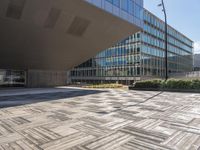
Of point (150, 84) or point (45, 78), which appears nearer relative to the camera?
point (150, 84)

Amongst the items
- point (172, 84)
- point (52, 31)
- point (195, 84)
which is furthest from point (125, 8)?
point (195, 84)

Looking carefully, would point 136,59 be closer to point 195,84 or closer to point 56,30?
point 195,84

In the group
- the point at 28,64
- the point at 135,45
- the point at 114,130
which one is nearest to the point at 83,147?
the point at 114,130

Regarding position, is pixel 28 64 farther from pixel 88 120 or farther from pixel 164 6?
pixel 88 120

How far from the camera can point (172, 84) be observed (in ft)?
70.1

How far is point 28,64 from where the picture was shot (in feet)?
95.9

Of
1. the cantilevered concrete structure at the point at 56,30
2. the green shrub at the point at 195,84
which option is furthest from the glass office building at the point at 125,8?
the green shrub at the point at 195,84

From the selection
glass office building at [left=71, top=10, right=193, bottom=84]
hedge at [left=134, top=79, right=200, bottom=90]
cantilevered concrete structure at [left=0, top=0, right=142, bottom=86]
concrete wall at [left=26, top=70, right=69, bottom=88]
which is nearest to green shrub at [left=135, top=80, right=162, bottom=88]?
hedge at [left=134, top=79, right=200, bottom=90]

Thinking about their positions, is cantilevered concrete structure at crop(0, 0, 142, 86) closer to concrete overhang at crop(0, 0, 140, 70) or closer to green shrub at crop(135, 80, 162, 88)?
concrete overhang at crop(0, 0, 140, 70)

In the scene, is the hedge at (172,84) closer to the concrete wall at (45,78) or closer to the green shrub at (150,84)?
the green shrub at (150,84)

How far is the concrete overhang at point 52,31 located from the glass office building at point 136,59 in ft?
66.4

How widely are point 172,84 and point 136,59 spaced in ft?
91.8

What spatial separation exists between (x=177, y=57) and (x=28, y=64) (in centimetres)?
5819

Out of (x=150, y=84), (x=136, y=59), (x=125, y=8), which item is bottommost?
(x=150, y=84)
